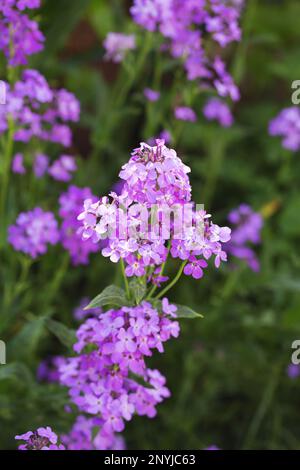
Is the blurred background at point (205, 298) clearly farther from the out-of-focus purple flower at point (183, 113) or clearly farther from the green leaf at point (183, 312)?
the green leaf at point (183, 312)

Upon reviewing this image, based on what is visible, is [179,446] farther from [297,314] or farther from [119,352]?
[119,352]

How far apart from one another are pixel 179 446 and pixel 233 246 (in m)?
0.80

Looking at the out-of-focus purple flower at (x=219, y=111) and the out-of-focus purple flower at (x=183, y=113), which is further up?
the out-of-focus purple flower at (x=219, y=111)

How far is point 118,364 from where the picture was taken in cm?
151

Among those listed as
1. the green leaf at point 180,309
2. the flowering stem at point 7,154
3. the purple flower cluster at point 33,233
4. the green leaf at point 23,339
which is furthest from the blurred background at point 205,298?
the green leaf at point 180,309

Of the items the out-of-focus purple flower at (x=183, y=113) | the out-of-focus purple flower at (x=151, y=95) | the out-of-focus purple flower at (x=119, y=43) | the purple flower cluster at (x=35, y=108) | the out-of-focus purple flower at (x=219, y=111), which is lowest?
the purple flower cluster at (x=35, y=108)

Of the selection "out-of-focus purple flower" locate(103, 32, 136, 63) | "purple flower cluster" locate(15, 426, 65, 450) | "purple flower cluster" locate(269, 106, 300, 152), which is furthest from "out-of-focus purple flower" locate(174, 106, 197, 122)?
"purple flower cluster" locate(15, 426, 65, 450)

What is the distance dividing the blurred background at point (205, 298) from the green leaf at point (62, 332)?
0.65 ft

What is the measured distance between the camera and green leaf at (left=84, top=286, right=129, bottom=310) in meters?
1.39

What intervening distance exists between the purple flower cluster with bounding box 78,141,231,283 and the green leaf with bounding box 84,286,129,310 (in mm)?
80

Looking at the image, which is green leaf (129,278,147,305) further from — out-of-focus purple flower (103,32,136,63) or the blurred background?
out-of-focus purple flower (103,32,136,63)

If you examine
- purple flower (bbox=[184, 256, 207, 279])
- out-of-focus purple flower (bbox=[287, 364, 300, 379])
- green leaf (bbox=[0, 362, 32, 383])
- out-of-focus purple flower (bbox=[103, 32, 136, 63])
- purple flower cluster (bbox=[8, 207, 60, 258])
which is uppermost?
out-of-focus purple flower (bbox=[103, 32, 136, 63])

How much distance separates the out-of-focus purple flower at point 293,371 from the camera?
8.58 ft
